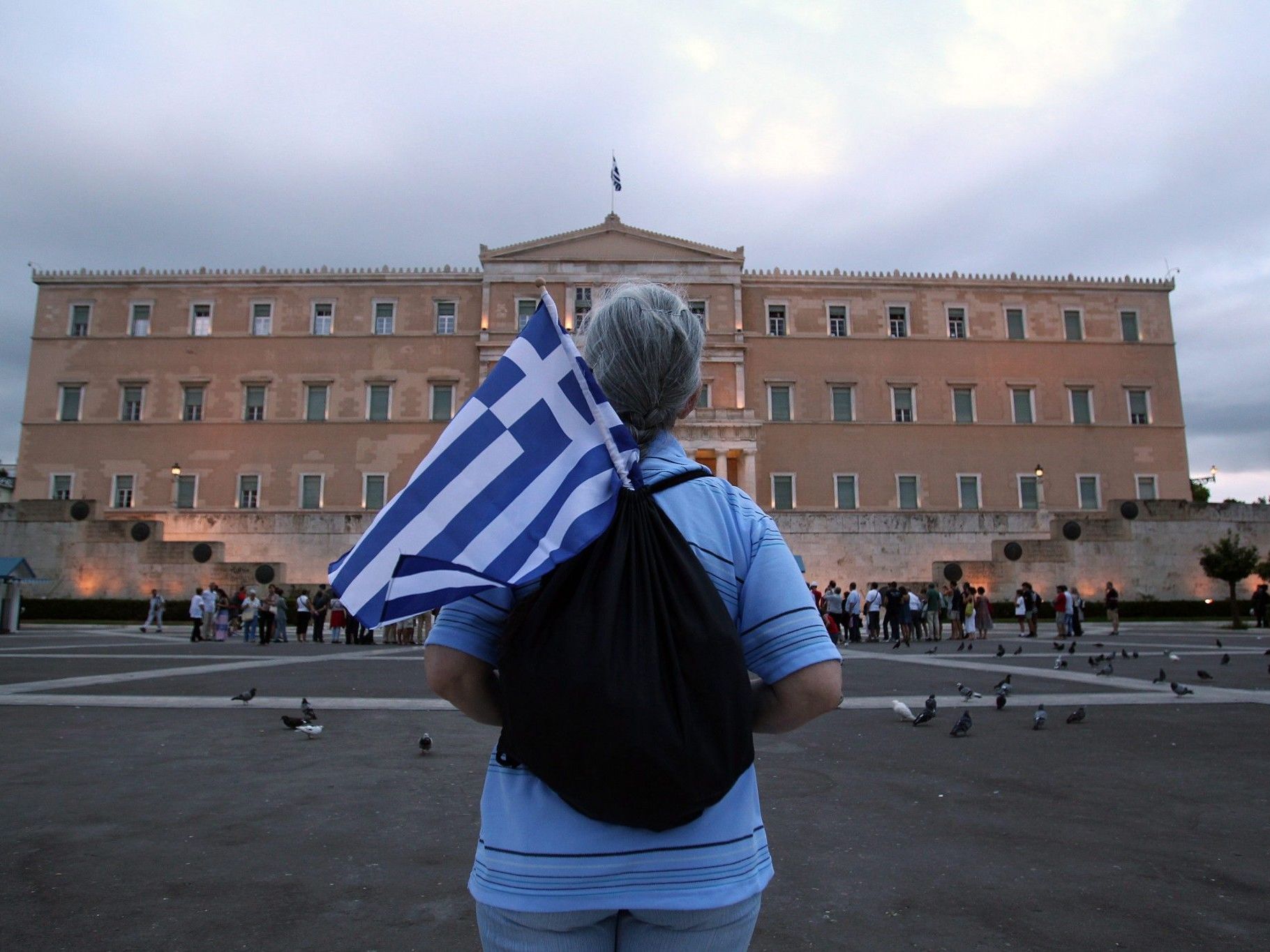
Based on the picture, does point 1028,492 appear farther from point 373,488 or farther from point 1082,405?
point 373,488

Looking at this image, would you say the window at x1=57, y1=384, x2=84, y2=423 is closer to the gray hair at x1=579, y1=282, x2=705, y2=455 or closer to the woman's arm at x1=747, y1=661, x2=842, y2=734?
the gray hair at x1=579, y1=282, x2=705, y2=455

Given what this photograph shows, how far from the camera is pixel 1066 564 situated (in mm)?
30844

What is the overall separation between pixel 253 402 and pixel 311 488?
5.73 meters

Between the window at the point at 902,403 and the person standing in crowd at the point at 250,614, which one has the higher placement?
the window at the point at 902,403

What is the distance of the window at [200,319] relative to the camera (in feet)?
153

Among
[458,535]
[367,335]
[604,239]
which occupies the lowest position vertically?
[458,535]

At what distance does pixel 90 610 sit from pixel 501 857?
1350 inches

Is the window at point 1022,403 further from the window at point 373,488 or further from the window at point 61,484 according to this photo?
the window at point 61,484

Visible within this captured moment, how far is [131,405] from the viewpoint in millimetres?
45938

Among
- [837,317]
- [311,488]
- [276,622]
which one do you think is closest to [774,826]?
[276,622]

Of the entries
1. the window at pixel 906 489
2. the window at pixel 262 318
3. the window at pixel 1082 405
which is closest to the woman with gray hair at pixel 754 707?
Answer: the window at pixel 906 489

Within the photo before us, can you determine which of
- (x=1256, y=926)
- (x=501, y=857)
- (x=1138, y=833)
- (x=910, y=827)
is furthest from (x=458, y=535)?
(x=1138, y=833)

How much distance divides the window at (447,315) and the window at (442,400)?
3215 millimetres

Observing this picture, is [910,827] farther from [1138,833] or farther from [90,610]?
[90,610]
